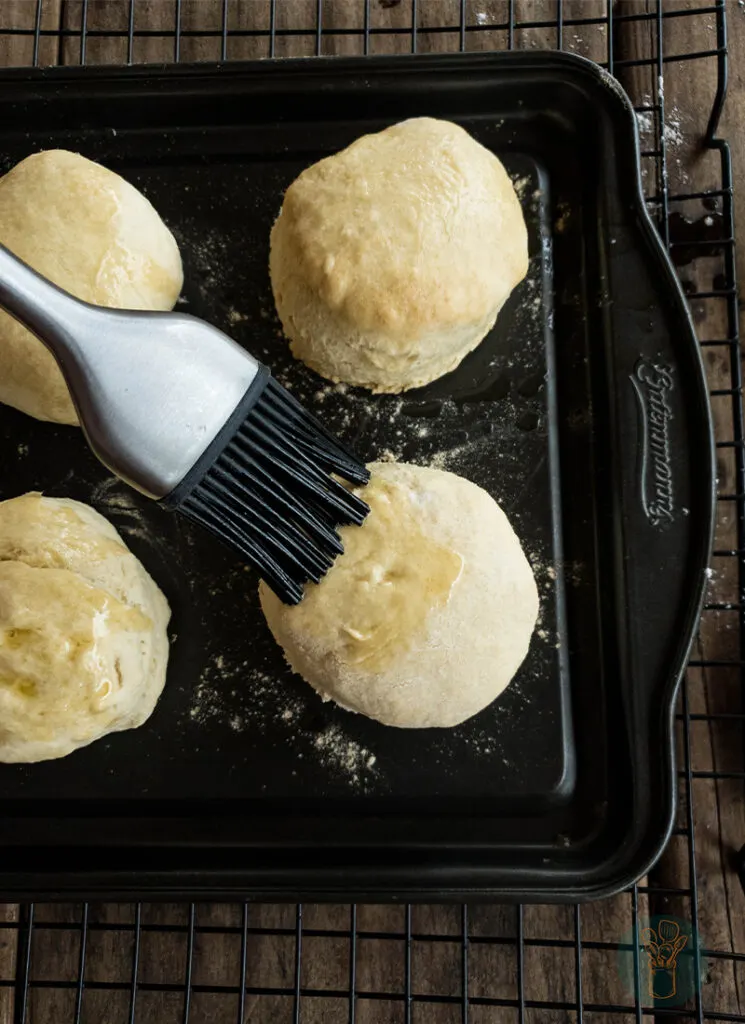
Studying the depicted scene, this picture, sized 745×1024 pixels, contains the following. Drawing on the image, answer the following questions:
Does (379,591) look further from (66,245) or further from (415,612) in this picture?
(66,245)

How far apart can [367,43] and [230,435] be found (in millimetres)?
1003

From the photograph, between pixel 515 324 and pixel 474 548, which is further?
pixel 515 324

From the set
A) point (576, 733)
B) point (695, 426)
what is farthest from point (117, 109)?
point (576, 733)

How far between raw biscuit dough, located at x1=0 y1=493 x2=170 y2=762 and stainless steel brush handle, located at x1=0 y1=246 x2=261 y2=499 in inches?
13.4

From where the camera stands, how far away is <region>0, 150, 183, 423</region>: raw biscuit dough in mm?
1472

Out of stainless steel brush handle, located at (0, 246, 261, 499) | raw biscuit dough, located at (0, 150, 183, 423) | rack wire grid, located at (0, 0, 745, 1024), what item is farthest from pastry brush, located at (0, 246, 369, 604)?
rack wire grid, located at (0, 0, 745, 1024)

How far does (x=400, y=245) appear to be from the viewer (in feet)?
4.76

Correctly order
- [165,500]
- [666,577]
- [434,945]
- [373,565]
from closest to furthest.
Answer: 1. [165,500]
2. [373,565]
3. [666,577]
4. [434,945]

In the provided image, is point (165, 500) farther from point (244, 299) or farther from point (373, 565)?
point (244, 299)

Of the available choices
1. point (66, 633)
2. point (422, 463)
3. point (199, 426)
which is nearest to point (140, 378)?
point (199, 426)

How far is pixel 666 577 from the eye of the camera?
1.53 meters
